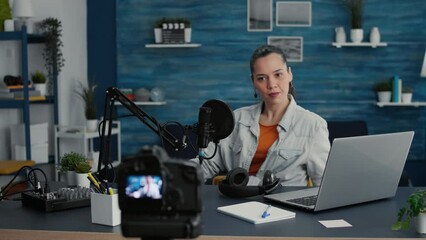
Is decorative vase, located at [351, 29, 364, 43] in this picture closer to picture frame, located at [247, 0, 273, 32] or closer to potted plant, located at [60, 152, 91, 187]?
picture frame, located at [247, 0, 273, 32]

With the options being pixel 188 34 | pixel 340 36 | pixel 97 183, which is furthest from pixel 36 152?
pixel 97 183

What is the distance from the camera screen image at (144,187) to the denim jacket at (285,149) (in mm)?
1659

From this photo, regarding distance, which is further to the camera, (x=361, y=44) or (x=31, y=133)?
(x=361, y=44)

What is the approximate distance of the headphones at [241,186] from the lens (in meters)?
2.38

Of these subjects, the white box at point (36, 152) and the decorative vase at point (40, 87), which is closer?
the white box at point (36, 152)

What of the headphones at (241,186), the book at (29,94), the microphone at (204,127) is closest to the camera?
the microphone at (204,127)

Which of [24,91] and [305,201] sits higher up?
[24,91]

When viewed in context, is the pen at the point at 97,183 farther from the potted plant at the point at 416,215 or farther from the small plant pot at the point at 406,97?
the small plant pot at the point at 406,97

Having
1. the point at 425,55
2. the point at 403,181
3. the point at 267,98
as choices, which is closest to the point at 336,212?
the point at 267,98

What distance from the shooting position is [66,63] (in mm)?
5727

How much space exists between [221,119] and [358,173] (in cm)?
51

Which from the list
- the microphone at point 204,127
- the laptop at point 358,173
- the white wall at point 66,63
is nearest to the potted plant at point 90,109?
the white wall at point 66,63

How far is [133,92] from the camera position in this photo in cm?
582

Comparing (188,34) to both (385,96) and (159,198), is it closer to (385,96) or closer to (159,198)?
(385,96)
